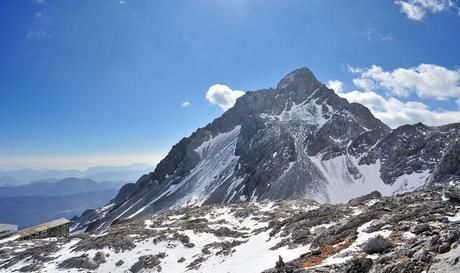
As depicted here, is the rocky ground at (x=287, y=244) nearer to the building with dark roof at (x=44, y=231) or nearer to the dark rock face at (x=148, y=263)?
the dark rock face at (x=148, y=263)


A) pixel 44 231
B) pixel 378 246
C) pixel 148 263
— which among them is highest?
pixel 378 246

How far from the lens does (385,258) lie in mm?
17359

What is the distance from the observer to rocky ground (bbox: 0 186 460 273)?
57.5 feet

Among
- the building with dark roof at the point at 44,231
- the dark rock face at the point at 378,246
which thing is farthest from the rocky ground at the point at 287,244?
the building with dark roof at the point at 44,231

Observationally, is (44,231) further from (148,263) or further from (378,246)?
(378,246)

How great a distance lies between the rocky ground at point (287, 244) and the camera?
1753 cm

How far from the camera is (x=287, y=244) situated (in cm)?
3300

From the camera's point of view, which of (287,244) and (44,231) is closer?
(287,244)

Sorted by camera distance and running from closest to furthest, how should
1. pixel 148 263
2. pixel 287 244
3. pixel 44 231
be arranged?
pixel 287 244 < pixel 148 263 < pixel 44 231

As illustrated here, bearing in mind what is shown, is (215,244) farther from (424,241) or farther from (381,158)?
(381,158)

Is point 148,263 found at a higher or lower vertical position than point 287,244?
lower

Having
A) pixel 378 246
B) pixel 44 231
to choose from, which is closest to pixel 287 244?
pixel 378 246

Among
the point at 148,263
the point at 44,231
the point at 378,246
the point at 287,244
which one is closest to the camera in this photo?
the point at 378,246

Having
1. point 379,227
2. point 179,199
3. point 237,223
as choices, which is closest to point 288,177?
point 179,199
